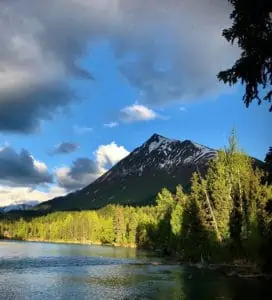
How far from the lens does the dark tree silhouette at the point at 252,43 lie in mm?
15599

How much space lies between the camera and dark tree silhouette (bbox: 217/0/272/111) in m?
15.6

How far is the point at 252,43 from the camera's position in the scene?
15977 mm

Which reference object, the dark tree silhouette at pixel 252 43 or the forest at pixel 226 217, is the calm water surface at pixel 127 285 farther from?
the dark tree silhouette at pixel 252 43

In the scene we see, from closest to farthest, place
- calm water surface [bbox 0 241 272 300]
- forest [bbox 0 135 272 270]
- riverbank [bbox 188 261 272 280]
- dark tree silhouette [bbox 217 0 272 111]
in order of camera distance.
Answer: dark tree silhouette [bbox 217 0 272 111] < calm water surface [bbox 0 241 272 300] < riverbank [bbox 188 261 272 280] < forest [bbox 0 135 272 270]

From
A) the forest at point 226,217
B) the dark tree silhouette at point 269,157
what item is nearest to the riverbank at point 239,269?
the forest at point 226,217

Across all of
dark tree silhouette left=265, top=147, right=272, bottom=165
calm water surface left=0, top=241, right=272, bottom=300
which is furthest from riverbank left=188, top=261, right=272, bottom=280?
dark tree silhouette left=265, top=147, right=272, bottom=165

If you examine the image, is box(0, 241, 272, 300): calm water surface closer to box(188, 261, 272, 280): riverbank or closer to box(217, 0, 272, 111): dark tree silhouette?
box(188, 261, 272, 280): riverbank

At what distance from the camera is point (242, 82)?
17094 millimetres

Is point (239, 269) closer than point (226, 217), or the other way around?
point (239, 269)

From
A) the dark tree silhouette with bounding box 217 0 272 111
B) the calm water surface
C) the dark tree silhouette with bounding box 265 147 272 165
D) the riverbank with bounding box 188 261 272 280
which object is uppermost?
the dark tree silhouette with bounding box 217 0 272 111

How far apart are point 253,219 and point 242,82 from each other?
5265 centimetres

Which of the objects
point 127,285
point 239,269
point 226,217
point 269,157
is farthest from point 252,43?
point 226,217

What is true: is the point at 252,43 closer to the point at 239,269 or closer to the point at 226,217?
the point at 239,269

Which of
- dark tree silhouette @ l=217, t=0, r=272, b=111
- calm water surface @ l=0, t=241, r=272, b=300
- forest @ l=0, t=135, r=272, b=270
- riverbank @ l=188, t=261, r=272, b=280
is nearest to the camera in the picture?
dark tree silhouette @ l=217, t=0, r=272, b=111
